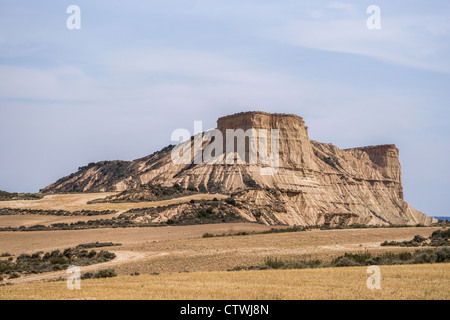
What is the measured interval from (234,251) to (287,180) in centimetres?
6477

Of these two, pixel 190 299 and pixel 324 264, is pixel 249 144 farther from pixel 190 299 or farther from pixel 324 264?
pixel 190 299

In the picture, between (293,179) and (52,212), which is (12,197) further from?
(293,179)

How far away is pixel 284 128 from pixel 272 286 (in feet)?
303

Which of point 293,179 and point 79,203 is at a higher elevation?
point 293,179

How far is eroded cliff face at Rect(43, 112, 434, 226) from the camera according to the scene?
250 ft

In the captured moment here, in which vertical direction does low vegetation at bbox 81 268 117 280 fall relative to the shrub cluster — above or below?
below

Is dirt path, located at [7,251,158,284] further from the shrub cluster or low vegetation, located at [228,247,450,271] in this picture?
the shrub cluster

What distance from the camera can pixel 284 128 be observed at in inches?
4326

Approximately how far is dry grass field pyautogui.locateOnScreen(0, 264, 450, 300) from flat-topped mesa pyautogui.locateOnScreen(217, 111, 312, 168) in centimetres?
8277

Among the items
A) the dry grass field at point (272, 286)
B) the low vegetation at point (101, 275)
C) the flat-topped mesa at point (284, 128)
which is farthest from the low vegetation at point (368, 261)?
the flat-topped mesa at point (284, 128)

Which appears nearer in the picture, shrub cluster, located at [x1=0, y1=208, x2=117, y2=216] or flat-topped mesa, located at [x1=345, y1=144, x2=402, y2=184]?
shrub cluster, located at [x1=0, y1=208, x2=117, y2=216]

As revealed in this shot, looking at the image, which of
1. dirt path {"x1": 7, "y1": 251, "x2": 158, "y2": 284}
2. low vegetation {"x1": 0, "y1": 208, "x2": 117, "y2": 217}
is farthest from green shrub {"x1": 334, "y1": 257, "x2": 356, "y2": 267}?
low vegetation {"x1": 0, "y1": 208, "x2": 117, "y2": 217}

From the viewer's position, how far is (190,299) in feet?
52.1

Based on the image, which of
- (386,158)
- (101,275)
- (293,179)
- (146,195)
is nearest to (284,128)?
(293,179)
